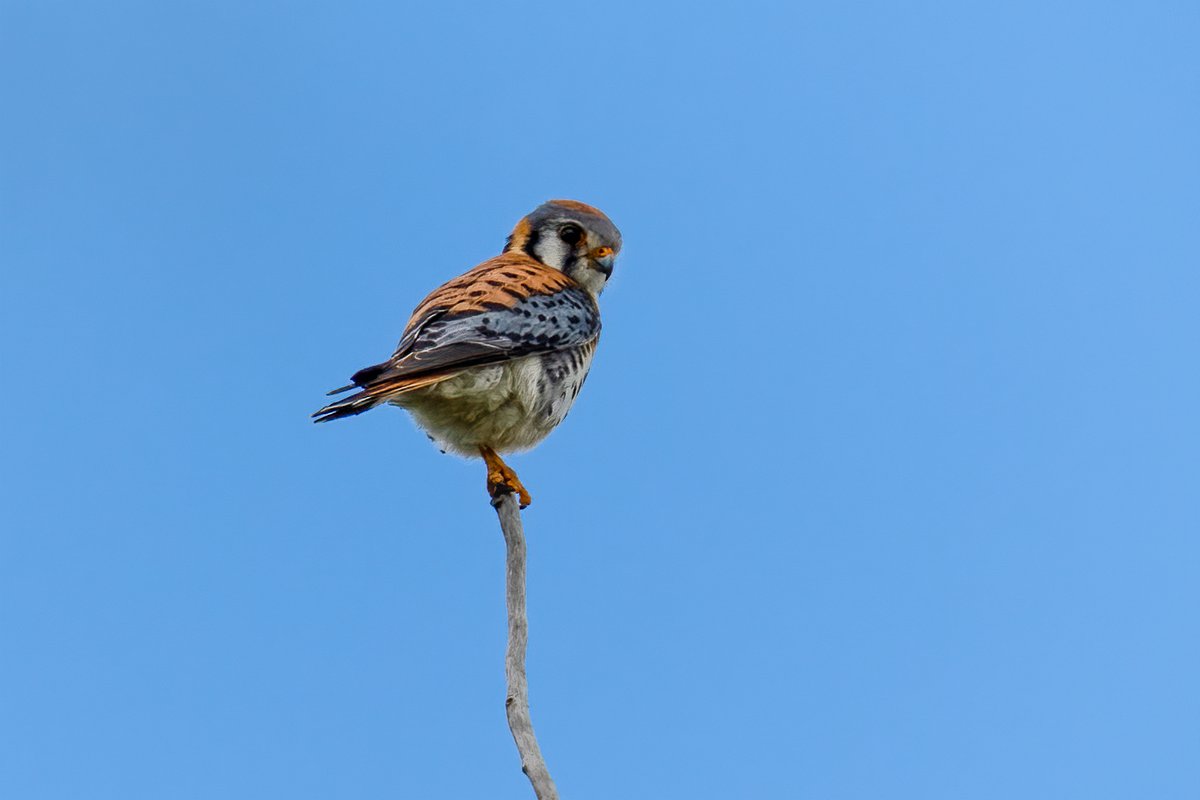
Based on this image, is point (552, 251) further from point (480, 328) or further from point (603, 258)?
point (480, 328)

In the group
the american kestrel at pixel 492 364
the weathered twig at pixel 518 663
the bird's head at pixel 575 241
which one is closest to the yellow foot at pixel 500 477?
the american kestrel at pixel 492 364

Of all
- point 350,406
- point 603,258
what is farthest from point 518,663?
point 603,258

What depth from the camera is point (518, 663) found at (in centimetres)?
420

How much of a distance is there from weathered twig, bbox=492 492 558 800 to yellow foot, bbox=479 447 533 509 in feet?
1.54

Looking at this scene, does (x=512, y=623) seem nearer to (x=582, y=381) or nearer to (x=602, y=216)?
(x=582, y=381)

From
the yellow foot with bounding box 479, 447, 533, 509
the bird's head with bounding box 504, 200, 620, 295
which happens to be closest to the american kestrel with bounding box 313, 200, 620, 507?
the yellow foot with bounding box 479, 447, 533, 509

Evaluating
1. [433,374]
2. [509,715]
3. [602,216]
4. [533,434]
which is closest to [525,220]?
[602,216]

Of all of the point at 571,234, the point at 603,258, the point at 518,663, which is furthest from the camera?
the point at 571,234

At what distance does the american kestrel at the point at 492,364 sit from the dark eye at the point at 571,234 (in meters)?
0.36

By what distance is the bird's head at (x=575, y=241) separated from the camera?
271 inches

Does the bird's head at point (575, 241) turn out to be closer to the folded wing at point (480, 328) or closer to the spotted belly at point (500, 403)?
the folded wing at point (480, 328)

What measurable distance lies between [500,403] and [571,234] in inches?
Answer: 57.3

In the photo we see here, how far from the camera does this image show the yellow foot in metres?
5.75

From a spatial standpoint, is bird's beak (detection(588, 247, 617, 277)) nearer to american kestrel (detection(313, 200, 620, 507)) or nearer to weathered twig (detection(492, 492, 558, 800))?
american kestrel (detection(313, 200, 620, 507))
